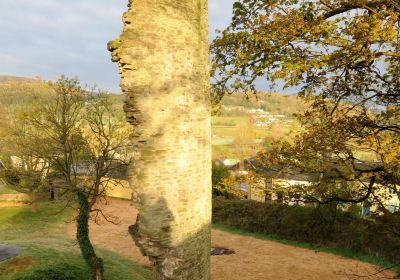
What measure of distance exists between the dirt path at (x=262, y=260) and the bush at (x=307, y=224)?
42.7 inches

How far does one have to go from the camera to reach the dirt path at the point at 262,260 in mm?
15023

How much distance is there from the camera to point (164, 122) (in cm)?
527

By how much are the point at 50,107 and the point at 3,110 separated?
1076 centimetres

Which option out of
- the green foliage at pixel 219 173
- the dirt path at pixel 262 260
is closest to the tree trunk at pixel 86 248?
the dirt path at pixel 262 260

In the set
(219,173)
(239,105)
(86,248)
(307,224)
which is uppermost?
(239,105)

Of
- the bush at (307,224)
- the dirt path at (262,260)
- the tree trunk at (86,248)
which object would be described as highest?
the tree trunk at (86,248)

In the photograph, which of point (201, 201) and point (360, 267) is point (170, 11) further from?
point (360, 267)

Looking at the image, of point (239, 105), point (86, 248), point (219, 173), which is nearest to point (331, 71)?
point (86, 248)

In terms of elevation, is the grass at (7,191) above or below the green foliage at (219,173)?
below

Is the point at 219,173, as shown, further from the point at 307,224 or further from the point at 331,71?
the point at 331,71

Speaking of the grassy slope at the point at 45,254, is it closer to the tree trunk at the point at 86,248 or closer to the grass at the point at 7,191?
the tree trunk at the point at 86,248

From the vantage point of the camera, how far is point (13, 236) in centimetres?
1798

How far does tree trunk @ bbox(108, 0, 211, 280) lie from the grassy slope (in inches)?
295

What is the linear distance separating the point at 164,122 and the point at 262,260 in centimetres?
1370
